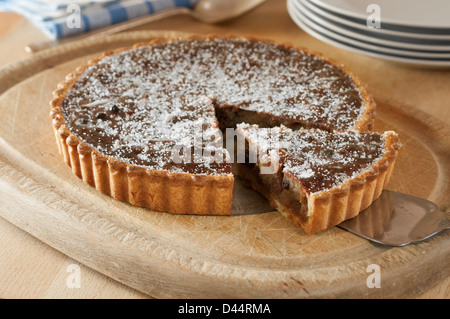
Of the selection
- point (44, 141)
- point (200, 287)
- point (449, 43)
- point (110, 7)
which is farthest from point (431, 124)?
point (110, 7)

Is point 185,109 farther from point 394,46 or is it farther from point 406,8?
point 406,8

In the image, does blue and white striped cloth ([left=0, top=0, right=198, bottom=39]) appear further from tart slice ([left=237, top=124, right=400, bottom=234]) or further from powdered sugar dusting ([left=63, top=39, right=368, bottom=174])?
tart slice ([left=237, top=124, right=400, bottom=234])

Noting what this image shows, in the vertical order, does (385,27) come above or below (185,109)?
above

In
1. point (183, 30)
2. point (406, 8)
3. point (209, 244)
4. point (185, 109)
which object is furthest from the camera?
point (183, 30)

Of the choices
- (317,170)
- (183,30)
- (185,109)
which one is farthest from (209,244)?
(183,30)

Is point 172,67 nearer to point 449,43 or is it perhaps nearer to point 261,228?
point 261,228
